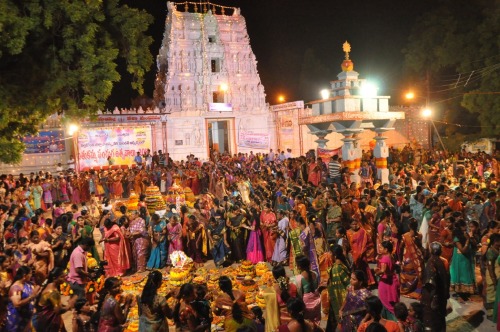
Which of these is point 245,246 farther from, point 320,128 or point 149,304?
point 320,128

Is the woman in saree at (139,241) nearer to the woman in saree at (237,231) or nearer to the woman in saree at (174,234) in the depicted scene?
the woman in saree at (174,234)

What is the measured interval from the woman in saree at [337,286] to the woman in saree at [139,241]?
16.9 feet

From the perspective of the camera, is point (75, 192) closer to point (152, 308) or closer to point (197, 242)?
point (197, 242)

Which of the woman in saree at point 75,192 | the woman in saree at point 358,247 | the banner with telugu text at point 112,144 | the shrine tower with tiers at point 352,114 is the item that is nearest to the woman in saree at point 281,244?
the woman in saree at point 358,247

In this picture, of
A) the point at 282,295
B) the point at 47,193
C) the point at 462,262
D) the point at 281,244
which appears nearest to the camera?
the point at 282,295

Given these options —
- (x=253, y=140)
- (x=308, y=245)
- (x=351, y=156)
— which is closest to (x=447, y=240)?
(x=308, y=245)

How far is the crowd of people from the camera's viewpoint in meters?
5.07

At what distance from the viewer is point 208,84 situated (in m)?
31.9

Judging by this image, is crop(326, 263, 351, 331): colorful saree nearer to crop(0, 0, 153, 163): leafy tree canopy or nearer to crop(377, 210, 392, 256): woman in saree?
crop(377, 210, 392, 256): woman in saree

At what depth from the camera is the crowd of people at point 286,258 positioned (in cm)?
507

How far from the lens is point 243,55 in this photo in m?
33.2

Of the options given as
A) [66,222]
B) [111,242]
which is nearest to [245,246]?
[111,242]

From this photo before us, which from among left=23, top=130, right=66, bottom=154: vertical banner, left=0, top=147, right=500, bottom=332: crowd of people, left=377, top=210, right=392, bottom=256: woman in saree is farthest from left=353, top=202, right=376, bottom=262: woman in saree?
left=23, top=130, right=66, bottom=154: vertical banner

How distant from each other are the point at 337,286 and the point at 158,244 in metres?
5.13
